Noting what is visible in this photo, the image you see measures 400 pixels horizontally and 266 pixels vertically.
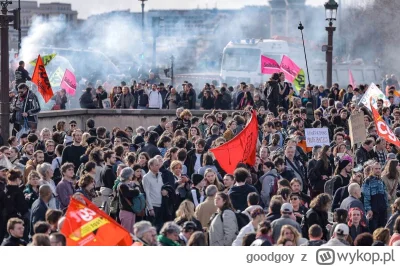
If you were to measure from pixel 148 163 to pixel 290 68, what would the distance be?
60.4ft

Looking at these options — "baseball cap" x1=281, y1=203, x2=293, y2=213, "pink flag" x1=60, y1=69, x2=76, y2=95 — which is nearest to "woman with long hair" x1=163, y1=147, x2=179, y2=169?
"baseball cap" x1=281, y1=203, x2=293, y2=213

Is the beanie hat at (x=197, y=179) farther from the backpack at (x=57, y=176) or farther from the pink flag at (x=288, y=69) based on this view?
the pink flag at (x=288, y=69)

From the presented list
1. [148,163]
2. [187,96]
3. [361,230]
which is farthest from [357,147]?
[187,96]

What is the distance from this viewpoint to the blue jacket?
1759cm

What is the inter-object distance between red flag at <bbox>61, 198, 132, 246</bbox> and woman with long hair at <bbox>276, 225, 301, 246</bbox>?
5.11 feet

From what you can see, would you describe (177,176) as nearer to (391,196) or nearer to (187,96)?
(391,196)

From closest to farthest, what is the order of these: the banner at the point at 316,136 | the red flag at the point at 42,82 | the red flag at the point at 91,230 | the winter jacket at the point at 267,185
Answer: the red flag at the point at 91,230
the winter jacket at the point at 267,185
the banner at the point at 316,136
the red flag at the point at 42,82

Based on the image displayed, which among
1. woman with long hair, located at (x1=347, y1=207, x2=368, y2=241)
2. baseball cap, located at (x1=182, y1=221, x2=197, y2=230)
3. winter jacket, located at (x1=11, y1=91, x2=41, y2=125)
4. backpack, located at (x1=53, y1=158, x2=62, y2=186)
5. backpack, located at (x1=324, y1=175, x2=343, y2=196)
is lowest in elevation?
woman with long hair, located at (x1=347, y1=207, x2=368, y2=241)

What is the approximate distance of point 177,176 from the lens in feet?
59.9

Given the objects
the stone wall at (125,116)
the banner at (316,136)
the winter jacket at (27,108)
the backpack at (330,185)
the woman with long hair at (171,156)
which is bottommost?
the backpack at (330,185)

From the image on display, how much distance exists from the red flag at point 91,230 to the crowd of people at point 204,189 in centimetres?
15

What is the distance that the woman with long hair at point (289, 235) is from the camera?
1334cm

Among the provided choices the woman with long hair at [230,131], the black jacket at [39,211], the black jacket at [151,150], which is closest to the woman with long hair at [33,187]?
the black jacket at [39,211]

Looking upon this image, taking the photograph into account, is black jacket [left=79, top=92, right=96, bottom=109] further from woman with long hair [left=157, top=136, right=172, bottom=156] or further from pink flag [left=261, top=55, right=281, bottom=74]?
woman with long hair [left=157, top=136, right=172, bottom=156]
